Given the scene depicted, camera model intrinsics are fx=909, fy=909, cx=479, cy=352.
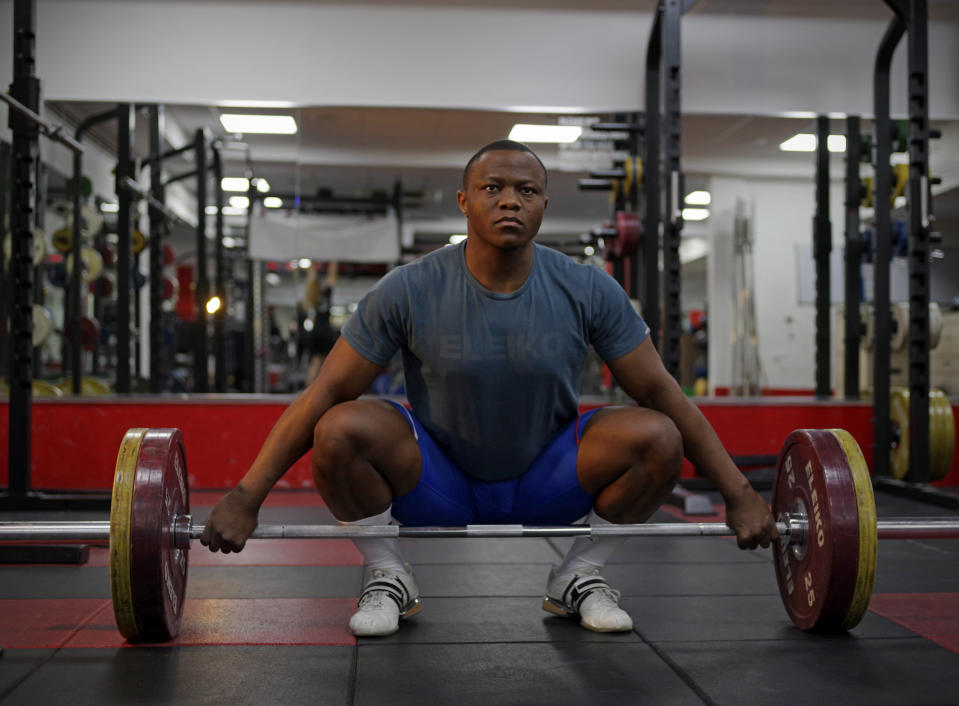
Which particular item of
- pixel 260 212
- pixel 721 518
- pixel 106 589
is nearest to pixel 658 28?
pixel 721 518

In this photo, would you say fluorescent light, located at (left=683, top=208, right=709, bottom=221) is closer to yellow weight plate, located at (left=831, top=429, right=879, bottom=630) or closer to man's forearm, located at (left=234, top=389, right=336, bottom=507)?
yellow weight plate, located at (left=831, top=429, right=879, bottom=630)

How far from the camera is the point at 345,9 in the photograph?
4.47m

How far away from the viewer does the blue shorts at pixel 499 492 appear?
1.65 meters

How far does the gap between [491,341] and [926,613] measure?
1076 mm

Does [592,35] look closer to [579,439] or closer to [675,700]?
[579,439]

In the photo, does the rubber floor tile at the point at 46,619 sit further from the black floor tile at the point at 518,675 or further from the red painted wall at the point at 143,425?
the red painted wall at the point at 143,425

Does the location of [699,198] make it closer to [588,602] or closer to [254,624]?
[588,602]

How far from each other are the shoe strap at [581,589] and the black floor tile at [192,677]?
45cm

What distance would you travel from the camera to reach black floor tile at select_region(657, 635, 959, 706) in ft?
4.31

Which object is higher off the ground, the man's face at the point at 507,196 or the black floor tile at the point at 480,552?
the man's face at the point at 507,196

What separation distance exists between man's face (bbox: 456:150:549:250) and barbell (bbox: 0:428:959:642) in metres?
0.50

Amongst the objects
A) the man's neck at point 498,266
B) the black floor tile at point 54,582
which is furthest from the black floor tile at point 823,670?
the black floor tile at point 54,582

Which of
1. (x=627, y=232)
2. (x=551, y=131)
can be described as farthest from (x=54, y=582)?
(x=551, y=131)

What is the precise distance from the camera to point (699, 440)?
160 centimetres
